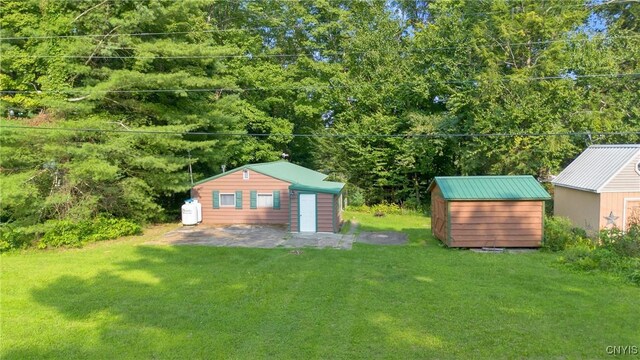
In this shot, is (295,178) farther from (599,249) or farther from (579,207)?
(599,249)

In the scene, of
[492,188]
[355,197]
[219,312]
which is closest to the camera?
[219,312]

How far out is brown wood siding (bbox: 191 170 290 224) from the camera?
60.9 ft

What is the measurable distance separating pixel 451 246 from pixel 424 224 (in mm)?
6513

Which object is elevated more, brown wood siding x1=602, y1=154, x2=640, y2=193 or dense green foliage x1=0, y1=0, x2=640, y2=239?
dense green foliage x1=0, y1=0, x2=640, y2=239

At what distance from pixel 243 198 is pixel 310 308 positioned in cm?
1192

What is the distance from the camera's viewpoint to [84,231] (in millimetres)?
14797

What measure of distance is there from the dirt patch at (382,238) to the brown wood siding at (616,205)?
6.68m

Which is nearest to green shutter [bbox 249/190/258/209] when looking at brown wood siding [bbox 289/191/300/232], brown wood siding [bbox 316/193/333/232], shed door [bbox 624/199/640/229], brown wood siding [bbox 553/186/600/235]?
brown wood siding [bbox 289/191/300/232]

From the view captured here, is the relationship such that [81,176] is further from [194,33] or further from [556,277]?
[556,277]

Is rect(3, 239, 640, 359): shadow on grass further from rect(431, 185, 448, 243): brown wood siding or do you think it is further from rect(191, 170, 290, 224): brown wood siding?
rect(191, 170, 290, 224): brown wood siding

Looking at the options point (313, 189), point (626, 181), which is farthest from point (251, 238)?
point (626, 181)

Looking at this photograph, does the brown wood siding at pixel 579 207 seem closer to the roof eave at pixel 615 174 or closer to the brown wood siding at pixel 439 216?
the roof eave at pixel 615 174

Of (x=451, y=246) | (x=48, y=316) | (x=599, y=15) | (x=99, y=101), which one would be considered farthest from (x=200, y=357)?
(x=599, y=15)

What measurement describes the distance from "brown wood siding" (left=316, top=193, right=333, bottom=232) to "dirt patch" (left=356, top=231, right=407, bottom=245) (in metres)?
1.32
